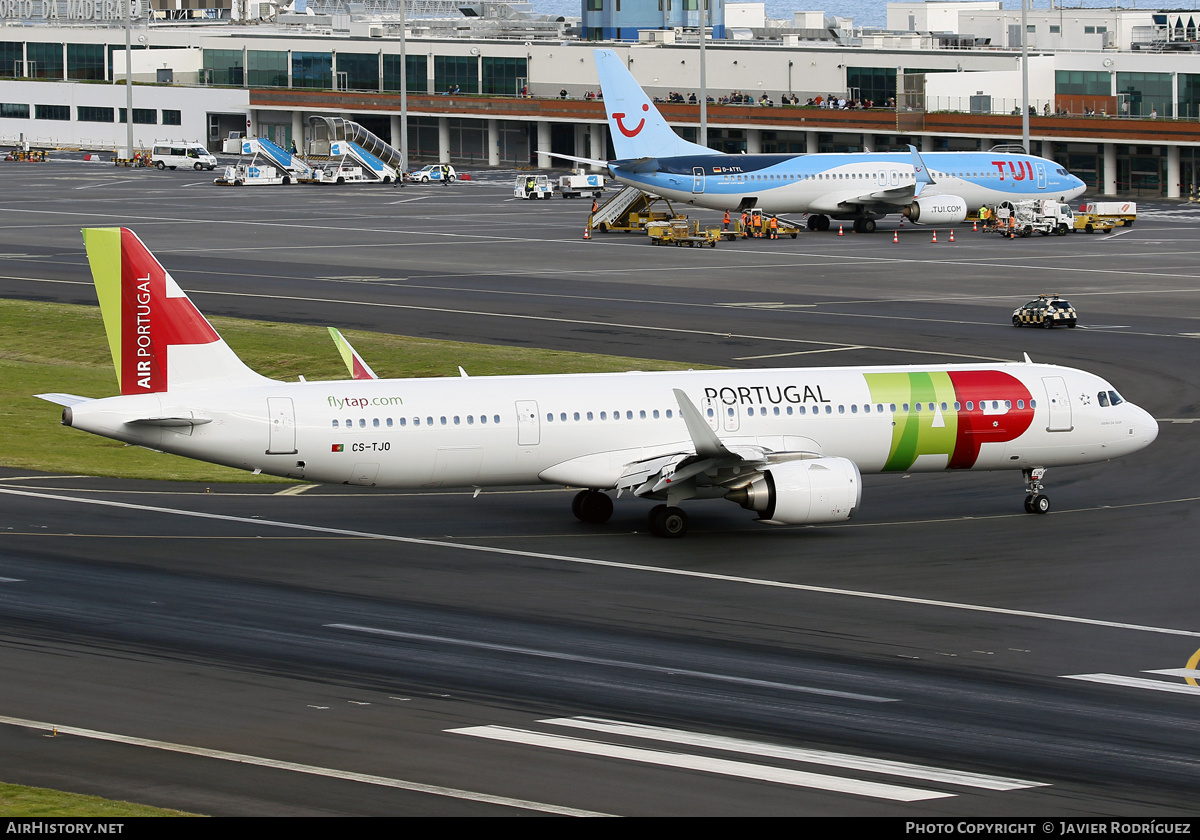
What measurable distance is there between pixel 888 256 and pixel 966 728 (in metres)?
79.8

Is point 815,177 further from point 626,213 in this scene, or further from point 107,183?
point 107,183

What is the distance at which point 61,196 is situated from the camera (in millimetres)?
145750

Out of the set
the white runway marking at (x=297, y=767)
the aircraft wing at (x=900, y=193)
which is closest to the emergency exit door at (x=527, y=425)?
the white runway marking at (x=297, y=767)

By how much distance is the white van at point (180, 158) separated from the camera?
192 m

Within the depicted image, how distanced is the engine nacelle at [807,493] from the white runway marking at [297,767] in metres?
18.1

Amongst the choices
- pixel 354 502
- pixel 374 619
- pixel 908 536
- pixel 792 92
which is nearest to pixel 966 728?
pixel 374 619

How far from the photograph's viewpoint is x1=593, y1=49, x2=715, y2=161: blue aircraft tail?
4510 inches

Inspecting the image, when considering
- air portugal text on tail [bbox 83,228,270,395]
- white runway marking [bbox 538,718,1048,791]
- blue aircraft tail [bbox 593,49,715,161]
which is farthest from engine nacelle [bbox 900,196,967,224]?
white runway marking [bbox 538,718,1048,791]

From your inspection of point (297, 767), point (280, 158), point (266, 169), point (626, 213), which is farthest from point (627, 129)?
point (297, 767)

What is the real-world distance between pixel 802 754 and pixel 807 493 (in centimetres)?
1538

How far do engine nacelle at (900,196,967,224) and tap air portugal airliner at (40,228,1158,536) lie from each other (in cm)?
7446

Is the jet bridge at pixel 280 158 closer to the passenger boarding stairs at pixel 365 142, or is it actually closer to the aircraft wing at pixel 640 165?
the passenger boarding stairs at pixel 365 142

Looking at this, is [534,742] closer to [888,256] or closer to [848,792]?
[848,792]

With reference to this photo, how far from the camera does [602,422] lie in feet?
137
